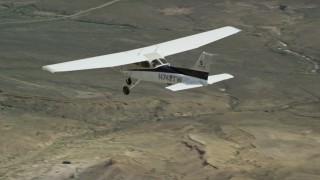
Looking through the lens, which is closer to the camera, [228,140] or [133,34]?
[228,140]

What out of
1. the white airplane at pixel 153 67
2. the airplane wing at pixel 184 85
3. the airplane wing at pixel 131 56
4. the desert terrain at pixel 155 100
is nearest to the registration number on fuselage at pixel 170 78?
the white airplane at pixel 153 67

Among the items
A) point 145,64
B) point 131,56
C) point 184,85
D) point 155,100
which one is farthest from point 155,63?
point 155,100

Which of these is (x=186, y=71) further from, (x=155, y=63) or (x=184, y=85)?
(x=155, y=63)

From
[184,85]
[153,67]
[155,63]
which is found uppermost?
[155,63]

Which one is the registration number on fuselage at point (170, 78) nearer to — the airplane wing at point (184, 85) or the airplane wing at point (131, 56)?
the airplane wing at point (184, 85)

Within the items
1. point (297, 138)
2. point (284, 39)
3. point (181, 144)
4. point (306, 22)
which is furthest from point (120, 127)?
point (306, 22)

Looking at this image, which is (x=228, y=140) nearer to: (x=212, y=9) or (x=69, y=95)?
(x=69, y=95)

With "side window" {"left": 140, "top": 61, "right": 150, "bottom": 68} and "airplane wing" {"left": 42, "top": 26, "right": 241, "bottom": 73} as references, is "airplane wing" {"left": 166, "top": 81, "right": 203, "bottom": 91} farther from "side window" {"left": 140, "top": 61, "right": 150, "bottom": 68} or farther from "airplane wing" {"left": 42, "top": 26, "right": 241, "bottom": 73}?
"airplane wing" {"left": 42, "top": 26, "right": 241, "bottom": 73}

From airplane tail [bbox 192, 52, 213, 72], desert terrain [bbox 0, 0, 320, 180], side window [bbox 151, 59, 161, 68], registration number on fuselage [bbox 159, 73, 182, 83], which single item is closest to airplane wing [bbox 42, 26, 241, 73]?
side window [bbox 151, 59, 161, 68]
